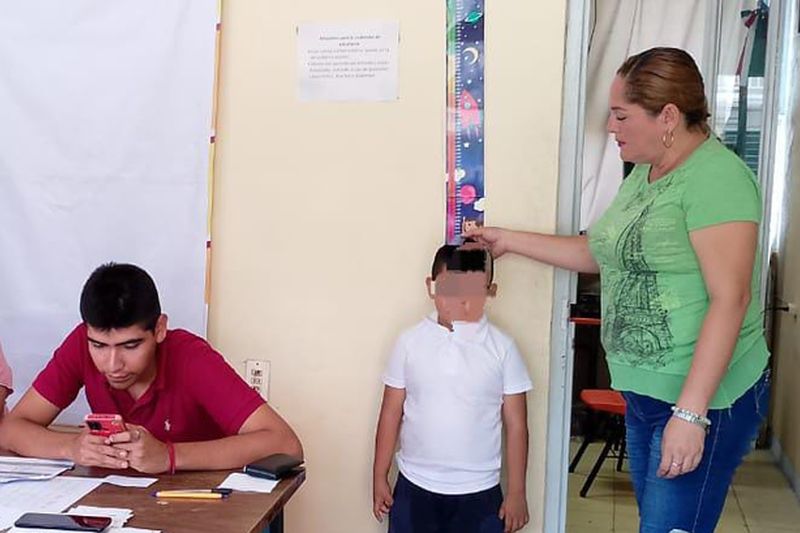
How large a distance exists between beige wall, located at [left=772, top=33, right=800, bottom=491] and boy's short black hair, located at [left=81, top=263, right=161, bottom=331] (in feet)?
10.1

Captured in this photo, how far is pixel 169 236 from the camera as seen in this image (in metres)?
2.33

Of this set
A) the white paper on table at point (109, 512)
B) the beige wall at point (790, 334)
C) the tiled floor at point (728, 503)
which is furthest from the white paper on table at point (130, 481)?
the beige wall at point (790, 334)

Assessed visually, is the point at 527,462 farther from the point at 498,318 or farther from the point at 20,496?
the point at 20,496

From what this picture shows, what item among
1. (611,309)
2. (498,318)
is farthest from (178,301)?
(611,309)

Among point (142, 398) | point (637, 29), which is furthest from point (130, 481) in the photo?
point (637, 29)

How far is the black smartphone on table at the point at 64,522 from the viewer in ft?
4.23

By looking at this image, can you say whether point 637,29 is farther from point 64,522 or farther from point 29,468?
point 64,522

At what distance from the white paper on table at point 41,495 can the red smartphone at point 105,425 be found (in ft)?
0.28

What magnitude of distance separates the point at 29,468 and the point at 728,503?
2949 mm

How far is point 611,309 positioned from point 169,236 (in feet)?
4.03

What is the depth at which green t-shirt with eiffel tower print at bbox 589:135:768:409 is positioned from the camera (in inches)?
61.7

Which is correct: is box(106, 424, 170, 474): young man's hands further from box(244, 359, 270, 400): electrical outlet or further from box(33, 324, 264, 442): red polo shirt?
Answer: box(244, 359, 270, 400): electrical outlet

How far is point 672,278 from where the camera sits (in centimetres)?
163

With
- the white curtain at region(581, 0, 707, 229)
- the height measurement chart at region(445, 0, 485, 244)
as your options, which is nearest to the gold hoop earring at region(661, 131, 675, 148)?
the height measurement chart at region(445, 0, 485, 244)
